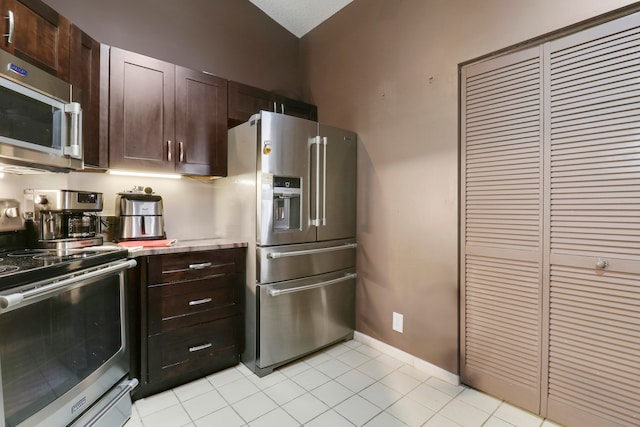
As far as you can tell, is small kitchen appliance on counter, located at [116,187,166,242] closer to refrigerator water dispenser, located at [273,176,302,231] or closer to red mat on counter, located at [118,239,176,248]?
red mat on counter, located at [118,239,176,248]

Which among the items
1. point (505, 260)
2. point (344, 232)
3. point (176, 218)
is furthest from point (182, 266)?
point (505, 260)

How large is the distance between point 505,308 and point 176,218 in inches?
98.4

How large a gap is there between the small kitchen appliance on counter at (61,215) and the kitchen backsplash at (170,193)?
0.30 metres

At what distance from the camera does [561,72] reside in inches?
62.1

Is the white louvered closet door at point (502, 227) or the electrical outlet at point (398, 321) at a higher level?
the white louvered closet door at point (502, 227)

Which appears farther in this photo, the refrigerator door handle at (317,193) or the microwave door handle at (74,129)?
the refrigerator door handle at (317,193)

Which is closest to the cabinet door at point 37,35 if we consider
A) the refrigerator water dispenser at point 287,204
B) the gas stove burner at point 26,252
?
the gas stove burner at point 26,252

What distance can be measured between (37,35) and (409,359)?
9.80 ft

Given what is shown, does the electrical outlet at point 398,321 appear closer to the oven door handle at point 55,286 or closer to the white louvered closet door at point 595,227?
the white louvered closet door at point 595,227

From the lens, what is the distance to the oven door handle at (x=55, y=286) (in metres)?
0.99

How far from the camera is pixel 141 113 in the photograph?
6.63 feet

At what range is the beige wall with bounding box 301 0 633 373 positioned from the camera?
1867 millimetres

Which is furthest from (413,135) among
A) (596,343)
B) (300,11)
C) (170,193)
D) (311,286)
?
(170,193)

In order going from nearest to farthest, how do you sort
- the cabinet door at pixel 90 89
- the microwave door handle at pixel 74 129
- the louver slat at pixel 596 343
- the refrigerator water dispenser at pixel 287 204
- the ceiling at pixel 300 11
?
1. the louver slat at pixel 596 343
2. the microwave door handle at pixel 74 129
3. the cabinet door at pixel 90 89
4. the refrigerator water dispenser at pixel 287 204
5. the ceiling at pixel 300 11
